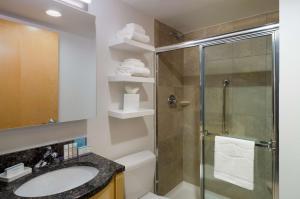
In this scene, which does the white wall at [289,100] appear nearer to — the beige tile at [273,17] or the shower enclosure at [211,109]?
the shower enclosure at [211,109]

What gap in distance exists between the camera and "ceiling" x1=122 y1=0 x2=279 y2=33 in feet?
5.73

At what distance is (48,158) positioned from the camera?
126 centimetres

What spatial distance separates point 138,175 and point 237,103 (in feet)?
4.68

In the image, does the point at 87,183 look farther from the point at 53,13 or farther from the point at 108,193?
the point at 53,13

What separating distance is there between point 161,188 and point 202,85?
140 cm

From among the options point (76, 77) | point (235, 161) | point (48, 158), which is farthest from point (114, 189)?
point (235, 161)

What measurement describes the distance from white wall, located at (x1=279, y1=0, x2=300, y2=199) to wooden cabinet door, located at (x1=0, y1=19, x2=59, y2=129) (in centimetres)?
161

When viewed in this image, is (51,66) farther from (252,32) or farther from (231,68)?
(231,68)

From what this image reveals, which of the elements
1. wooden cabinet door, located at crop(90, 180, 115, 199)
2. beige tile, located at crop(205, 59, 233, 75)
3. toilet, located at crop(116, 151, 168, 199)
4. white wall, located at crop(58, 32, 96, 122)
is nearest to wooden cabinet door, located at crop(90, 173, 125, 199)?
wooden cabinet door, located at crop(90, 180, 115, 199)

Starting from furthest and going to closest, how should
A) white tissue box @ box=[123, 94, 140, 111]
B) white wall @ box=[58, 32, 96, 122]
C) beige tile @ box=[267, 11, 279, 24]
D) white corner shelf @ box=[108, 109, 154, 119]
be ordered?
beige tile @ box=[267, 11, 279, 24], white tissue box @ box=[123, 94, 140, 111], white corner shelf @ box=[108, 109, 154, 119], white wall @ box=[58, 32, 96, 122]

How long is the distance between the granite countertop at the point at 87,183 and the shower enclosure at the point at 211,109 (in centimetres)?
102

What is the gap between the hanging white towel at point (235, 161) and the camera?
5.13 ft

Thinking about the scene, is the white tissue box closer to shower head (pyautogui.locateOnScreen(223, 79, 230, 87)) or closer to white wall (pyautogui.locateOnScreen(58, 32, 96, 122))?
white wall (pyautogui.locateOnScreen(58, 32, 96, 122))

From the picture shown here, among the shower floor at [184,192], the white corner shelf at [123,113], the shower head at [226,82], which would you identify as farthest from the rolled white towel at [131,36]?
the shower floor at [184,192]
